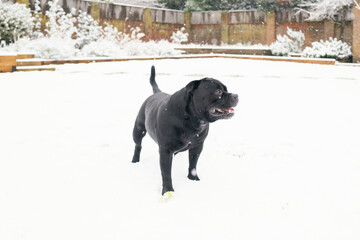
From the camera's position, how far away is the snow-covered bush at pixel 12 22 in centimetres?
1191

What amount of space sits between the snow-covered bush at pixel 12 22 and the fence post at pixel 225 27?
1246cm

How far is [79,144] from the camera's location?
3.99 meters

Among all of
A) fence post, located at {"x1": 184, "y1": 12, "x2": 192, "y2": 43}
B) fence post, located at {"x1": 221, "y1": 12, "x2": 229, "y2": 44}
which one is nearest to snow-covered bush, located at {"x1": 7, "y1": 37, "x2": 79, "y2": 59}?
fence post, located at {"x1": 184, "y1": 12, "x2": 192, "y2": 43}

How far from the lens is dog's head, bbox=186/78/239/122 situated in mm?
2459

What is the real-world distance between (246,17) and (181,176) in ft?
64.3

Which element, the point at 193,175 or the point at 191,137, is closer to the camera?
the point at 191,137

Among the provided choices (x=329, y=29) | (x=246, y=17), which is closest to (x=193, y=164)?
(x=329, y=29)

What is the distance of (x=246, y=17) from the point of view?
21266mm

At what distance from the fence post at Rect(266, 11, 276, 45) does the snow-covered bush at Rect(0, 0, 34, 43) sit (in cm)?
1285

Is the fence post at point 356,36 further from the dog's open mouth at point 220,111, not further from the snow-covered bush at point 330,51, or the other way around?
the dog's open mouth at point 220,111

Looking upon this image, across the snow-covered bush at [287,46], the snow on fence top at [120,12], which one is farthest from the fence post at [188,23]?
the snow-covered bush at [287,46]

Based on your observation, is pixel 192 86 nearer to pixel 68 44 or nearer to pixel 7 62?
pixel 7 62

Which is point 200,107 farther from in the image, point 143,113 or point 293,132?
point 293,132

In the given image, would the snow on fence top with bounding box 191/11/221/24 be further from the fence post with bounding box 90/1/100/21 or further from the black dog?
the black dog
